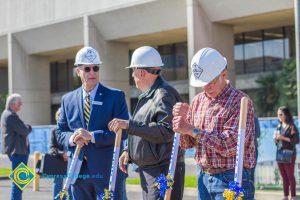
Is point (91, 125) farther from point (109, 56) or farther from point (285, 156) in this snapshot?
A: point (109, 56)

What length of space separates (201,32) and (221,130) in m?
24.5

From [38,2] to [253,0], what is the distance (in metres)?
13.6

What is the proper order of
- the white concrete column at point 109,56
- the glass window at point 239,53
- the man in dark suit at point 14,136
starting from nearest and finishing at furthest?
the man in dark suit at point 14,136
the white concrete column at point 109,56
the glass window at point 239,53

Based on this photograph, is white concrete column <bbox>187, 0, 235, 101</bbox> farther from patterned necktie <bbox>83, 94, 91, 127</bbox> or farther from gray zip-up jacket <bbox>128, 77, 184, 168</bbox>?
gray zip-up jacket <bbox>128, 77, 184, 168</bbox>

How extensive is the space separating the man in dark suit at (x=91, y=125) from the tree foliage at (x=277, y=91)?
25.4 m

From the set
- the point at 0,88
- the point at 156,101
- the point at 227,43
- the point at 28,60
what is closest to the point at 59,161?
the point at 156,101

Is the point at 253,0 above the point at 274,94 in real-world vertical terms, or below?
above

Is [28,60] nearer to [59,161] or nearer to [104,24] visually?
[104,24]

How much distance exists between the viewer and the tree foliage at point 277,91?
105 ft

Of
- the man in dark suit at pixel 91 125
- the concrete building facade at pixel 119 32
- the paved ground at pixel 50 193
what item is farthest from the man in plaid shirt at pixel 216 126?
the concrete building facade at pixel 119 32

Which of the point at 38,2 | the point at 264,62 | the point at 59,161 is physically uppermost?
the point at 38,2

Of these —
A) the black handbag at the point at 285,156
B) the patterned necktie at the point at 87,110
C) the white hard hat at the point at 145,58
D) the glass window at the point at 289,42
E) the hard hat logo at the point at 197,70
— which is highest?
the glass window at the point at 289,42

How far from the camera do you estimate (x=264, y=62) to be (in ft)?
131

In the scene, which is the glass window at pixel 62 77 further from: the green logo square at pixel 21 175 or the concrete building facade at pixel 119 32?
the green logo square at pixel 21 175
